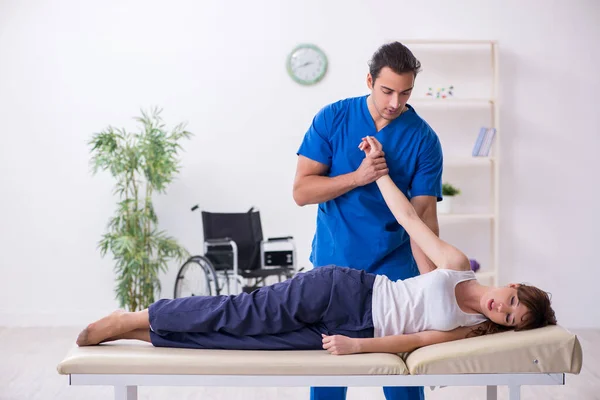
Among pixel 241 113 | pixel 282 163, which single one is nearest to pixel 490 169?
pixel 282 163

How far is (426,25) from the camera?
4.74m

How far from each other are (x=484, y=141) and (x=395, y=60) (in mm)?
2799

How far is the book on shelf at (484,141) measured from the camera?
4590mm

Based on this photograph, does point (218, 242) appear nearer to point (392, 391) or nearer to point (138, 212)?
point (138, 212)

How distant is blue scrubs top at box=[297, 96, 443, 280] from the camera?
84.5 inches

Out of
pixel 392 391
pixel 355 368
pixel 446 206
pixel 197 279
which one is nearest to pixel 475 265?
pixel 446 206

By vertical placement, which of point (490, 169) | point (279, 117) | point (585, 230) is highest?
point (279, 117)

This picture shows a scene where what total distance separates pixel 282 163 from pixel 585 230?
80.3 inches

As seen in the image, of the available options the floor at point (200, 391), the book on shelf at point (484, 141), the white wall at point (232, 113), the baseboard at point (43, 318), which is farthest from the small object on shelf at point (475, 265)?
the baseboard at point (43, 318)

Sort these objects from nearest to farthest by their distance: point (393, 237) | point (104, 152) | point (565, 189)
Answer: point (393, 237), point (104, 152), point (565, 189)

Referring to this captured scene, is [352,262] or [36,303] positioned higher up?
[352,262]

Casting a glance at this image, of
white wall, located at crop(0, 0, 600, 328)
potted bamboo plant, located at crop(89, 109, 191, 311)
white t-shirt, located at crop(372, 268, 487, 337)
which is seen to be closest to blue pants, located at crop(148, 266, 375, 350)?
white t-shirt, located at crop(372, 268, 487, 337)

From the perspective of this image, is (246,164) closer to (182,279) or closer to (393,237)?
(182,279)

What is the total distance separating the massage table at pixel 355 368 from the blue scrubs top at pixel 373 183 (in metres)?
0.43
